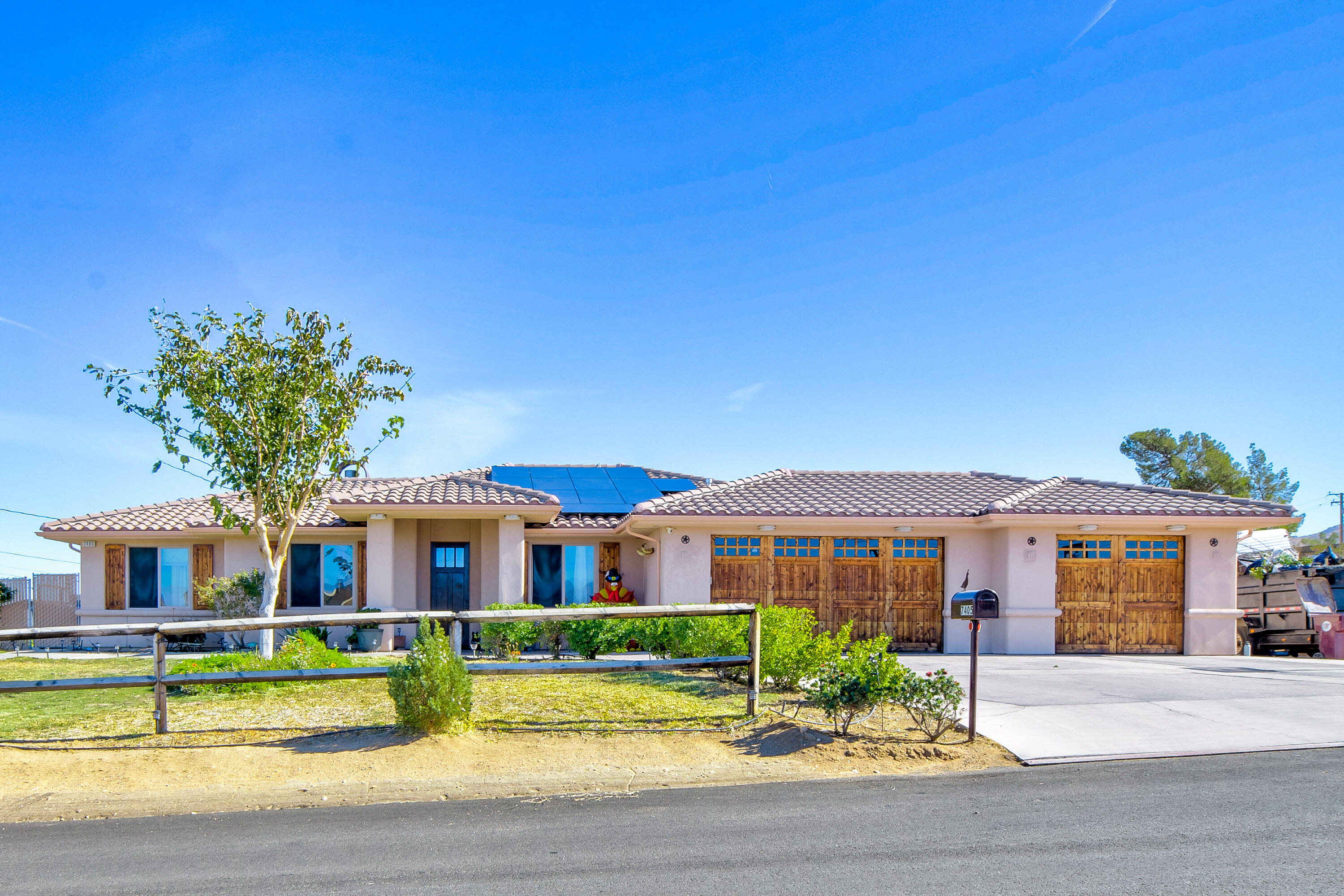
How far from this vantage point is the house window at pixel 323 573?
62.0ft

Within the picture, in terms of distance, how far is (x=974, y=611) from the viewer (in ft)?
24.9

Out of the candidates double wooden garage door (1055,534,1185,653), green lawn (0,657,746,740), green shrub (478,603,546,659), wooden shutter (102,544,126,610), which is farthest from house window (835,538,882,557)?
wooden shutter (102,544,126,610)

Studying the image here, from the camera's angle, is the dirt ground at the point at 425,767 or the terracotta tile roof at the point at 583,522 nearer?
the dirt ground at the point at 425,767

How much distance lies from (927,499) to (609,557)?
6919 millimetres

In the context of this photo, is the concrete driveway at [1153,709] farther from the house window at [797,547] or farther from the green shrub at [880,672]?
the house window at [797,547]

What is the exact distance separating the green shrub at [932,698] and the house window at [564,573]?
467 inches

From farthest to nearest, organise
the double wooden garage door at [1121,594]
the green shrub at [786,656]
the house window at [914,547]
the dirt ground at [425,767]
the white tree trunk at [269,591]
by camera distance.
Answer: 1. the house window at [914,547]
2. the double wooden garage door at [1121,594]
3. the white tree trunk at [269,591]
4. the green shrub at [786,656]
5. the dirt ground at [425,767]

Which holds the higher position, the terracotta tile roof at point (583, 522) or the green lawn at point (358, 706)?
the terracotta tile roof at point (583, 522)

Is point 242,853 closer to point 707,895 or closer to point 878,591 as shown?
point 707,895

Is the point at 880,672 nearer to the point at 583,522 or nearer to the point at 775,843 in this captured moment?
the point at 775,843

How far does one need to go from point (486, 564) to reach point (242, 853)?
44.0 feet

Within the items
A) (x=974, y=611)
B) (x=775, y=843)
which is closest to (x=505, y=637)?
(x=974, y=611)

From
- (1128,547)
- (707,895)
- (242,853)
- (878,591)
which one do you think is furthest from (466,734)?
(1128,547)

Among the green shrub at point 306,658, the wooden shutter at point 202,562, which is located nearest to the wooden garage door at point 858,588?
the green shrub at point 306,658
